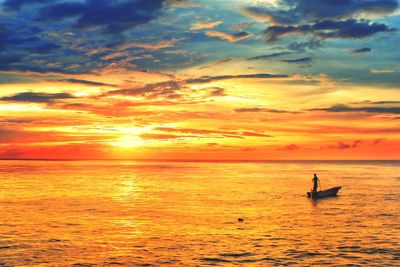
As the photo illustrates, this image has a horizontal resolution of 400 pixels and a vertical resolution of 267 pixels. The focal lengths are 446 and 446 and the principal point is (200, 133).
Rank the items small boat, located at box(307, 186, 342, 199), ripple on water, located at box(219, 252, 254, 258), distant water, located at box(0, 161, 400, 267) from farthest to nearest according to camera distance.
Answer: small boat, located at box(307, 186, 342, 199) < ripple on water, located at box(219, 252, 254, 258) < distant water, located at box(0, 161, 400, 267)

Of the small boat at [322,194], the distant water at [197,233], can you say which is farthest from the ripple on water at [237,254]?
the small boat at [322,194]

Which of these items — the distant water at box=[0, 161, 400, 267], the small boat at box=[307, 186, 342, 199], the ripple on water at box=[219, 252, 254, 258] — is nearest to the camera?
the distant water at box=[0, 161, 400, 267]

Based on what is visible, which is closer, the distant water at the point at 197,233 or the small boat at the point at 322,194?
the distant water at the point at 197,233

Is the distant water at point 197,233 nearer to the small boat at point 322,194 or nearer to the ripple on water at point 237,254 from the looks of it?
the ripple on water at point 237,254

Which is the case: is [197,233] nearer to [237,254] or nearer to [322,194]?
[237,254]

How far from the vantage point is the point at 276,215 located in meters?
52.4

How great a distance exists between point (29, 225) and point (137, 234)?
1204 centimetres

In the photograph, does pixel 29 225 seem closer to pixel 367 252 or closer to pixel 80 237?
pixel 80 237

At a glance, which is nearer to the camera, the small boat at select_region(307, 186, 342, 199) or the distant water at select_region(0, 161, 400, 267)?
the distant water at select_region(0, 161, 400, 267)

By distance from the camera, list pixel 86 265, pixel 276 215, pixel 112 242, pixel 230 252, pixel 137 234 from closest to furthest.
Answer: pixel 86 265
pixel 230 252
pixel 112 242
pixel 137 234
pixel 276 215

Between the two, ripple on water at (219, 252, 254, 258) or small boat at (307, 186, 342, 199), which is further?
small boat at (307, 186, 342, 199)

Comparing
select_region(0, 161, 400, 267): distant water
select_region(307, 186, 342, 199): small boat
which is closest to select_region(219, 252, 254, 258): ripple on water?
select_region(0, 161, 400, 267): distant water

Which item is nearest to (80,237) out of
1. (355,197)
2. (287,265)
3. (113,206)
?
(287,265)

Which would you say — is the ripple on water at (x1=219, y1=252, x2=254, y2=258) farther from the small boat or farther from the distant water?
the small boat
